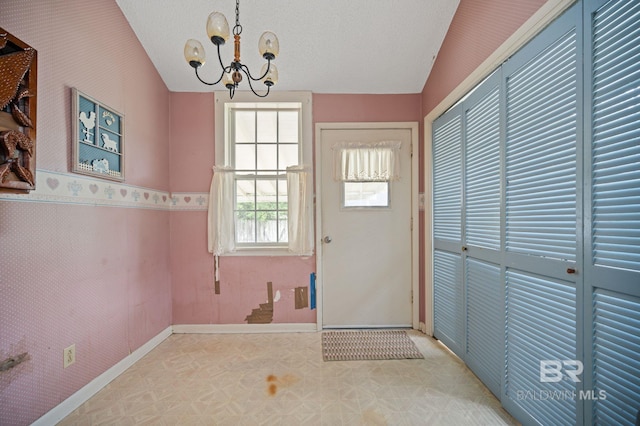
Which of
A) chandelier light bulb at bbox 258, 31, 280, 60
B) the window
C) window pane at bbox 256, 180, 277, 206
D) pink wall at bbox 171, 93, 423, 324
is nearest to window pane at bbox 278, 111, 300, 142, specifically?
the window

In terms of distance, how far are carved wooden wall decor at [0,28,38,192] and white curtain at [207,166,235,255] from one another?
54.0 inches

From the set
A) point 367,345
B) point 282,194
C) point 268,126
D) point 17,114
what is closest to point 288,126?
point 268,126

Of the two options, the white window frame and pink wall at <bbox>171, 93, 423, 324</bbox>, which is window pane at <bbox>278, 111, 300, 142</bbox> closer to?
the white window frame

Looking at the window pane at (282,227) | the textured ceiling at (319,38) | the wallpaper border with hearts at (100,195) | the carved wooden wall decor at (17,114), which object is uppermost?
the textured ceiling at (319,38)

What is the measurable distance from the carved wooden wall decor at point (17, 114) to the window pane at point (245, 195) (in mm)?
1564

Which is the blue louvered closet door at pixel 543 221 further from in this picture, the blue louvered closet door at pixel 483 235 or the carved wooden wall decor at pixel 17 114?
the carved wooden wall decor at pixel 17 114

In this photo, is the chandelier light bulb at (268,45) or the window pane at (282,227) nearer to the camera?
the chandelier light bulb at (268,45)

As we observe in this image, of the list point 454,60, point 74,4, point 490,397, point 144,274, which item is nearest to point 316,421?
point 490,397

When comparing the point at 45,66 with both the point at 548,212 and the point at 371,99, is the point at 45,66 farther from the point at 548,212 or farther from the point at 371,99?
the point at 548,212

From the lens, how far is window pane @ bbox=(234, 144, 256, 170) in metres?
2.83

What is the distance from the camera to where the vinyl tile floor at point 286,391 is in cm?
157

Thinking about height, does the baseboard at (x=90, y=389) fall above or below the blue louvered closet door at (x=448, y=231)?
below

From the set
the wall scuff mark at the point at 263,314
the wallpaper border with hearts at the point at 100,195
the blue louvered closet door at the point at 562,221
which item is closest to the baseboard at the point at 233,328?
the wall scuff mark at the point at 263,314
